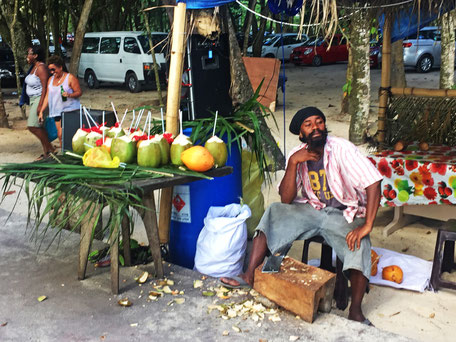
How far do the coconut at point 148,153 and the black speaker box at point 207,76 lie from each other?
5.69ft

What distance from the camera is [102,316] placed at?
348cm

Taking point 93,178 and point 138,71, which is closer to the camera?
point 93,178

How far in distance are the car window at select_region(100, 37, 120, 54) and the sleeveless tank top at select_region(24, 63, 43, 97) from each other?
9.44 m

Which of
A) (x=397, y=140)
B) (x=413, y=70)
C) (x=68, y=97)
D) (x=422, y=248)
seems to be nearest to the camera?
(x=422, y=248)

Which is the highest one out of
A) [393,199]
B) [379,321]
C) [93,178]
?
[93,178]

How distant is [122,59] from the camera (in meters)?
16.9

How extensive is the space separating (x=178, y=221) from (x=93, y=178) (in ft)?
3.15

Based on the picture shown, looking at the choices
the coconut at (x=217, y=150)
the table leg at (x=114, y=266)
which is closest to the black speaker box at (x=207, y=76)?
the coconut at (x=217, y=150)

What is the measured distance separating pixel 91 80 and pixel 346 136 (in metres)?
11.2

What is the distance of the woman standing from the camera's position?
7.74m

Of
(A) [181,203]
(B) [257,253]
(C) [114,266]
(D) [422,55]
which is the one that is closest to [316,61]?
(D) [422,55]

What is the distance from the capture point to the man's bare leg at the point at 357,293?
12.0 ft

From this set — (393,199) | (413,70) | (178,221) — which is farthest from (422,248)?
(413,70)

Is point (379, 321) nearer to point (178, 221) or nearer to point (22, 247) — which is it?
point (178, 221)
